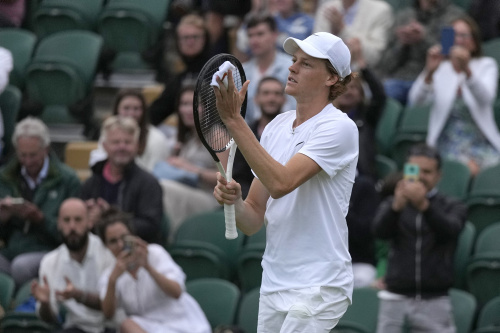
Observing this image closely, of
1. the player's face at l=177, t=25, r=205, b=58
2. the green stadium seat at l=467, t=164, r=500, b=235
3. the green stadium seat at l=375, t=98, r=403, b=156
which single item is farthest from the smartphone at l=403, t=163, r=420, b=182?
the player's face at l=177, t=25, r=205, b=58

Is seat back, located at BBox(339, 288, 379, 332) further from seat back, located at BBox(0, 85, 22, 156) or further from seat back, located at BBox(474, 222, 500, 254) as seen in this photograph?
seat back, located at BBox(0, 85, 22, 156)

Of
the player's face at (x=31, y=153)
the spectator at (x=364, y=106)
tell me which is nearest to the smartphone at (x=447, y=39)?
the spectator at (x=364, y=106)

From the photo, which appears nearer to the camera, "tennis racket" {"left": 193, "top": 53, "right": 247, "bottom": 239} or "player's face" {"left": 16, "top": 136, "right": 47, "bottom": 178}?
"tennis racket" {"left": 193, "top": 53, "right": 247, "bottom": 239}

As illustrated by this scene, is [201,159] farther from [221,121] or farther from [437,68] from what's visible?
[221,121]

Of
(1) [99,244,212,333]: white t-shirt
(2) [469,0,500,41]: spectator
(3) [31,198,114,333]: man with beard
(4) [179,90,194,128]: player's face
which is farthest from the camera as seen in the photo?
(2) [469,0,500,41]: spectator

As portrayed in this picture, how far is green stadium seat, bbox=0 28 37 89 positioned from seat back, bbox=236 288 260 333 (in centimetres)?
370

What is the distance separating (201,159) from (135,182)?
0.75 m

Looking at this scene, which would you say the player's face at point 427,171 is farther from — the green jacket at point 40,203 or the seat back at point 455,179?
the green jacket at point 40,203

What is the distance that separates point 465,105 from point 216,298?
252 centimetres

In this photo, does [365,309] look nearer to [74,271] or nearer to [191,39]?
[74,271]

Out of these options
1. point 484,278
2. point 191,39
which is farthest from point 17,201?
point 484,278

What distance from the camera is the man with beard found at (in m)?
6.67

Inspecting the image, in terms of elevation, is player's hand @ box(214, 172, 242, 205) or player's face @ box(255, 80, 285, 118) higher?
player's face @ box(255, 80, 285, 118)

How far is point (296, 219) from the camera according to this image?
13.1 ft
